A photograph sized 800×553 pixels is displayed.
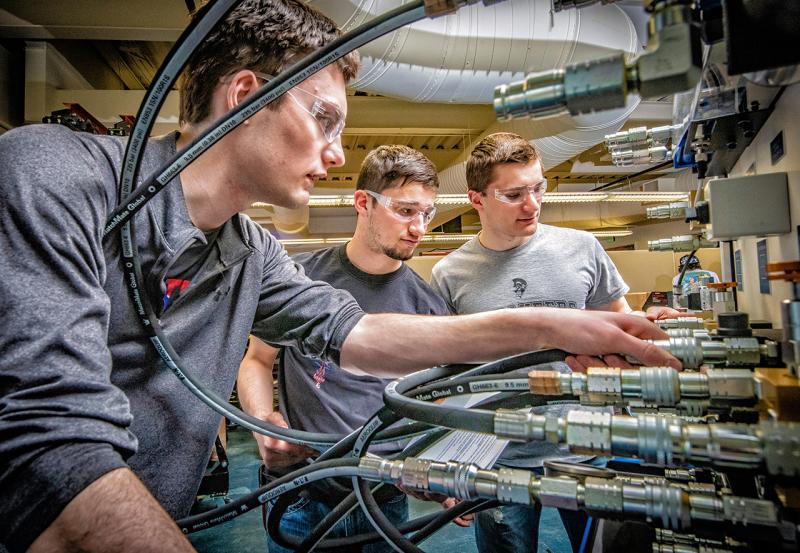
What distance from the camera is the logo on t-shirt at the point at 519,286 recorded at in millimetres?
1409

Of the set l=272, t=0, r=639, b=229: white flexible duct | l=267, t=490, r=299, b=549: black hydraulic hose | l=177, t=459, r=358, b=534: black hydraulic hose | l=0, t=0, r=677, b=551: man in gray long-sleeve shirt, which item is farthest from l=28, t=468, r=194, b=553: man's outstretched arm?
l=272, t=0, r=639, b=229: white flexible duct

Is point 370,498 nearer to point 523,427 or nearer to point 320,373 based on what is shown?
point 523,427

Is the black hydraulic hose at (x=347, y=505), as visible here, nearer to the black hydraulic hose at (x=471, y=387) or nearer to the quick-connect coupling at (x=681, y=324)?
the black hydraulic hose at (x=471, y=387)

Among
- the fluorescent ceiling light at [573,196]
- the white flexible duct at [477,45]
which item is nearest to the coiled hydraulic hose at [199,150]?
the white flexible duct at [477,45]

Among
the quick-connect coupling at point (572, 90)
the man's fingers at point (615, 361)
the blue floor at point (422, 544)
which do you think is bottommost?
the blue floor at point (422, 544)

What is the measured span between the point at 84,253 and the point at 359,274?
0.95 metres

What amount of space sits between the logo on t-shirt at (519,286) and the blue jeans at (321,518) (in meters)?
0.67

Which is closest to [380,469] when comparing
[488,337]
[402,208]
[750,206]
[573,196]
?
[488,337]

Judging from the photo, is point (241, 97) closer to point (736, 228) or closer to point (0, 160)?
point (0, 160)

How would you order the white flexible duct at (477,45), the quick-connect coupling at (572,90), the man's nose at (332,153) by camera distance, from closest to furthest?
the quick-connect coupling at (572,90) → the man's nose at (332,153) → the white flexible duct at (477,45)

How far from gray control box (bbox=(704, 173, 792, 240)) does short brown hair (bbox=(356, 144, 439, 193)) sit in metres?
1.04

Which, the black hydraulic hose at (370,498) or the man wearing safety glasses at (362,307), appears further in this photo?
the man wearing safety glasses at (362,307)

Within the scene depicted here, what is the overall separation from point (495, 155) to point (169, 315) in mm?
1125

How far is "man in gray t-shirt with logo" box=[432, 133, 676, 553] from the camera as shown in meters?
1.41
